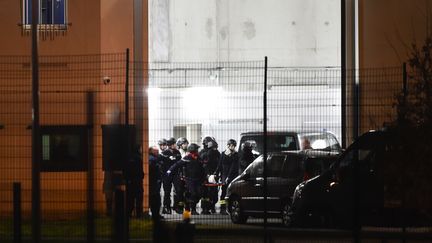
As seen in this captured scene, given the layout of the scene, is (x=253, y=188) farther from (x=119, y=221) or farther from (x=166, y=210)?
(x=119, y=221)

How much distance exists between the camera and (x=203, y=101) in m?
22.2

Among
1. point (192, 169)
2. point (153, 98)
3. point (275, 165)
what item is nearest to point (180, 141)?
point (192, 169)

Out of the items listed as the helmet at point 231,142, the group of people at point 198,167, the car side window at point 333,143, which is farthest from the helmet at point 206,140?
the car side window at point 333,143

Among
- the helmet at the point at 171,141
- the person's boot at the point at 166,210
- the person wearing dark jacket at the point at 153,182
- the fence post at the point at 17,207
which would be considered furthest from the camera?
the helmet at the point at 171,141

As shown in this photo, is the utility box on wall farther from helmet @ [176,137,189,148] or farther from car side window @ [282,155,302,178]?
helmet @ [176,137,189,148]

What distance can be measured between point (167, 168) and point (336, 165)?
6.92 meters

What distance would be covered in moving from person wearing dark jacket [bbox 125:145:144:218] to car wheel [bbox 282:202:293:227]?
113 inches

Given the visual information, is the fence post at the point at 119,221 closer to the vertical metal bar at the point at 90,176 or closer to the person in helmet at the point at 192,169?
the vertical metal bar at the point at 90,176

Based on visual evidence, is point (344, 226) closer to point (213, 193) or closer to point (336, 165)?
point (336, 165)

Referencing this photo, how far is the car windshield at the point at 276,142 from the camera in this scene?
878 inches

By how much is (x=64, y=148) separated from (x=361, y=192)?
4.86 metres

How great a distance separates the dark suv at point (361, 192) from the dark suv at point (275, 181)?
106 cm

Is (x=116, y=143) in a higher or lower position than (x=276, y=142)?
higher

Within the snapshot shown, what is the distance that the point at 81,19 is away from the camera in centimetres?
2239
